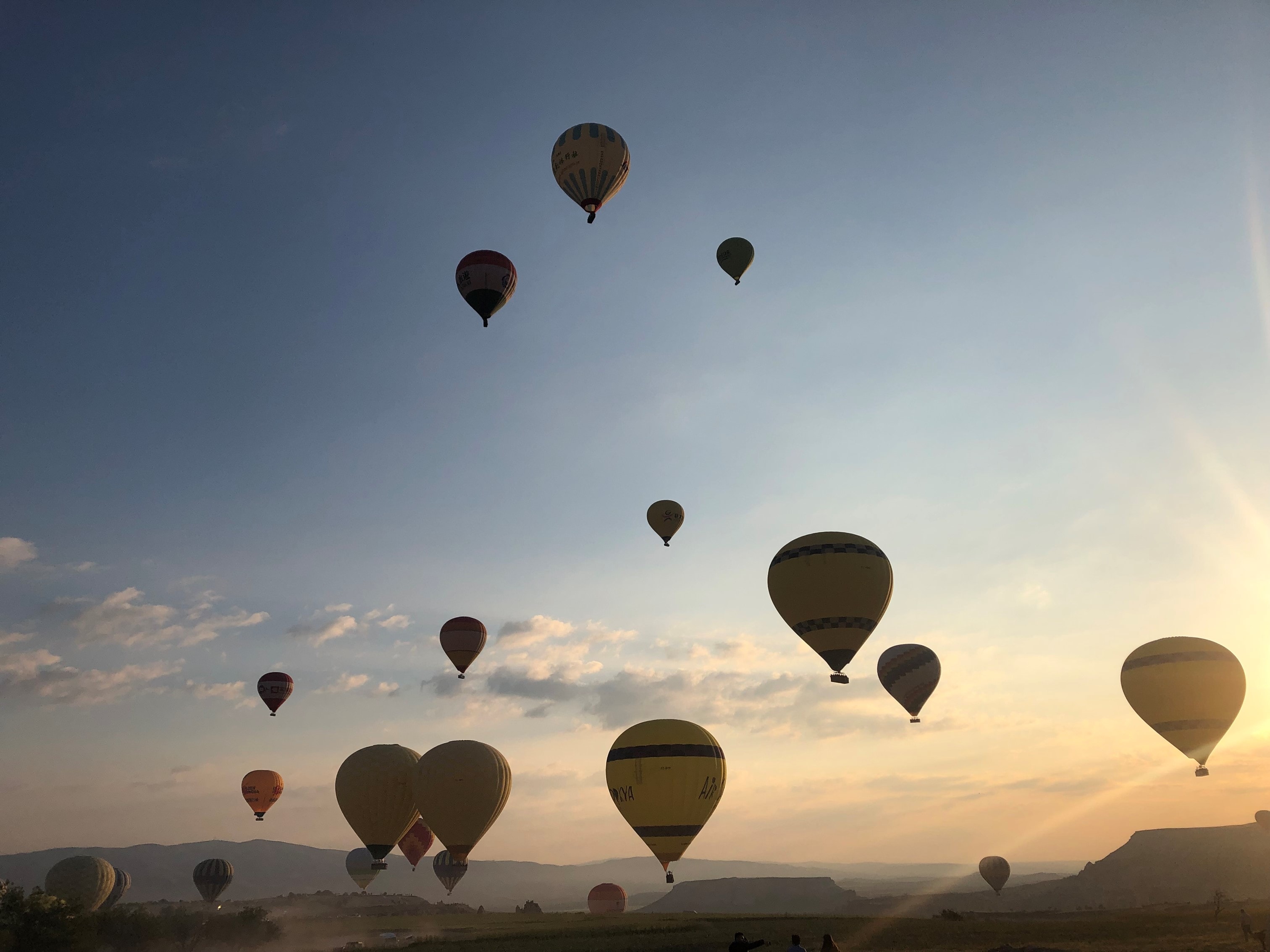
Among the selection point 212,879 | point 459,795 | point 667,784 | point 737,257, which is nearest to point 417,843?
point 212,879

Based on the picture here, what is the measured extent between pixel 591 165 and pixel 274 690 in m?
52.8

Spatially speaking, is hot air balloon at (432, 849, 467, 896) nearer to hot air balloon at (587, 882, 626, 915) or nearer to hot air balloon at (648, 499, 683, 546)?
hot air balloon at (587, 882, 626, 915)

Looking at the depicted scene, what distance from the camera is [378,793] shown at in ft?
174

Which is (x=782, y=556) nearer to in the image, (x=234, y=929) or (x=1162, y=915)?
(x=1162, y=915)

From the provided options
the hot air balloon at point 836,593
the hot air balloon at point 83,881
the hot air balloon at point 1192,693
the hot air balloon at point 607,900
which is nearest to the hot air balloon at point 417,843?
the hot air balloon at point 607,900

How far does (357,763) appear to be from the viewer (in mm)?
53438

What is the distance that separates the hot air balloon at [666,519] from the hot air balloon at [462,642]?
51.9 ft

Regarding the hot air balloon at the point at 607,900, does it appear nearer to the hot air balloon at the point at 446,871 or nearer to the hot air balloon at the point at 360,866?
the hot air balloon at the point at 446,871

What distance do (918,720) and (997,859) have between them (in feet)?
137

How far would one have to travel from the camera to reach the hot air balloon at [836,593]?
143 ft

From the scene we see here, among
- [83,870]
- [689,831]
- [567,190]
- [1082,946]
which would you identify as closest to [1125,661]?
[1082,946]

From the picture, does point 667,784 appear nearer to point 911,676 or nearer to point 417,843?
point 911,676

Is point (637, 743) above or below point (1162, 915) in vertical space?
above

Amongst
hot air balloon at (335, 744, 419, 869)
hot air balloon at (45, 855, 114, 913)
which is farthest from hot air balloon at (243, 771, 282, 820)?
hot air balloon at (335, 744, 419, 869)
